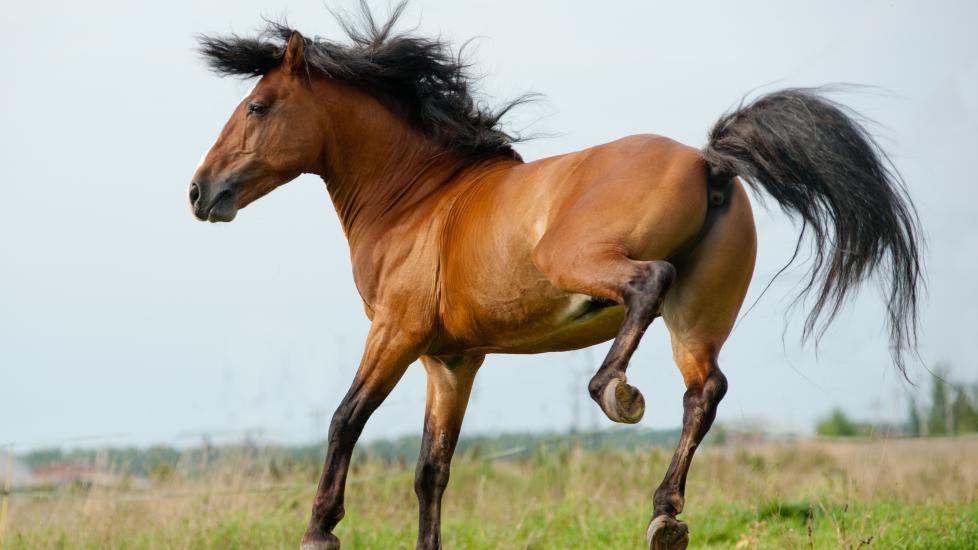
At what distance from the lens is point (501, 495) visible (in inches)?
373

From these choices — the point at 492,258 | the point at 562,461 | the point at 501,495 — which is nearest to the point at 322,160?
the point at 492,258

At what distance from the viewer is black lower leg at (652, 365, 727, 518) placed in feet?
15.5

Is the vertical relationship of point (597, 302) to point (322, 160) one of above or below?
below

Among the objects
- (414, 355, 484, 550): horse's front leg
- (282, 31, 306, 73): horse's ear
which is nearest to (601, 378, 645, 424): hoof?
(414, 355, 484, 550): horse's front leg

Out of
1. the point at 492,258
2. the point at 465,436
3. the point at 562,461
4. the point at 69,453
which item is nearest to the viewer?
the point at 492,258

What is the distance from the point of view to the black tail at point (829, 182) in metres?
4.81

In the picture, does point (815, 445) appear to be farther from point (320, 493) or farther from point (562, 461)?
point (320, 493)

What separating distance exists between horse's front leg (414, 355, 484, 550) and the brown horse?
12 millimetres

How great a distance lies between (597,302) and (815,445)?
737cm

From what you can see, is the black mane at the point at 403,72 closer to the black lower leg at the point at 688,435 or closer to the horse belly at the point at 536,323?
the horse belly at the point at 536,323

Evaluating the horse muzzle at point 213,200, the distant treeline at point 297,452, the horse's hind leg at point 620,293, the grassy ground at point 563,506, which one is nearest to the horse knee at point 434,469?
the grassy ground at point 563,506

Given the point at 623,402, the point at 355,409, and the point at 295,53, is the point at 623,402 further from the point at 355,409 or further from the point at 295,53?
the point at 295,53

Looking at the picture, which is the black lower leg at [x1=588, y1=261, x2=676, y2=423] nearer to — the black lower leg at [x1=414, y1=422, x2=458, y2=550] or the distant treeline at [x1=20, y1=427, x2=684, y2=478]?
the black lower leg at [x1=414, y1=422, x2=458, y2=550]

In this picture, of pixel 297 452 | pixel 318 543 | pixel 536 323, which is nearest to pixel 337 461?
pixel 318 543
